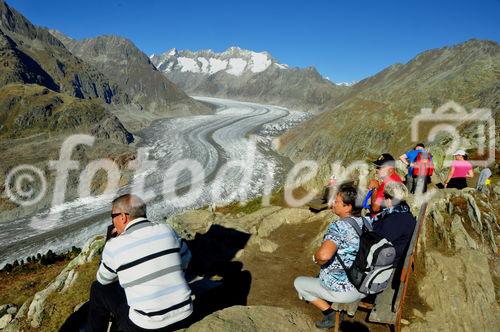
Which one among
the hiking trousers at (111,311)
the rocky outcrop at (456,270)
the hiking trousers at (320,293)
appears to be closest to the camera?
the hiking trousers at (111,311)

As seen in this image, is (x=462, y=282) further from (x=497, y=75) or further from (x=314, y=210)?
(x=497, y=75)

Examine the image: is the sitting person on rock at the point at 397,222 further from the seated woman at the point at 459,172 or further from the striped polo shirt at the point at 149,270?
the seated woman at the point at 459,172

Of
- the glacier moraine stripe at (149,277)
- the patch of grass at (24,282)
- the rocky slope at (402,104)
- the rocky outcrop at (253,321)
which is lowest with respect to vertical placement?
the patch of grass at (24,282)

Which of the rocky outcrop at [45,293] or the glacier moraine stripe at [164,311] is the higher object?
the glacier moraine stripe at [164,311]

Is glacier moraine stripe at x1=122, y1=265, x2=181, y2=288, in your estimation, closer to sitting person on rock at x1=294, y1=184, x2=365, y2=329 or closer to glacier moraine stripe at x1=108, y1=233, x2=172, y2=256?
glacier moraine stripe at x1=108, y1=233, x2=172, y2=256

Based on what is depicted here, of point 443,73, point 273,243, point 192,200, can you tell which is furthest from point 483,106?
point 273,243

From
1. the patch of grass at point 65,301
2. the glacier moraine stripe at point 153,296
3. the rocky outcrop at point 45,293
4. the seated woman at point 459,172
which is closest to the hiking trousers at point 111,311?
the glacier moraine stripe at point 153,296

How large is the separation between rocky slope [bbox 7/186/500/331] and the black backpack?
1.48 metres

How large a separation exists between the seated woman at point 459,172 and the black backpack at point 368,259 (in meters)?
9.64

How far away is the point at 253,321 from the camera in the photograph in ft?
22.8

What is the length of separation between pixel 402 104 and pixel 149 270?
72913mm

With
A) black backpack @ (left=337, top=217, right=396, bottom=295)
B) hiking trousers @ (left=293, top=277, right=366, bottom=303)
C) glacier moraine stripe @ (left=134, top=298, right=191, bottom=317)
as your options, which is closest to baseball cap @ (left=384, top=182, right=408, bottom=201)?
black backpack @ (left=337, top=217, right=396, bottom=295)

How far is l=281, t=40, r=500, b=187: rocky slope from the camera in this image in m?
61.6

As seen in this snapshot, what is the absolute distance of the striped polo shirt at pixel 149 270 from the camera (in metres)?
5.50
